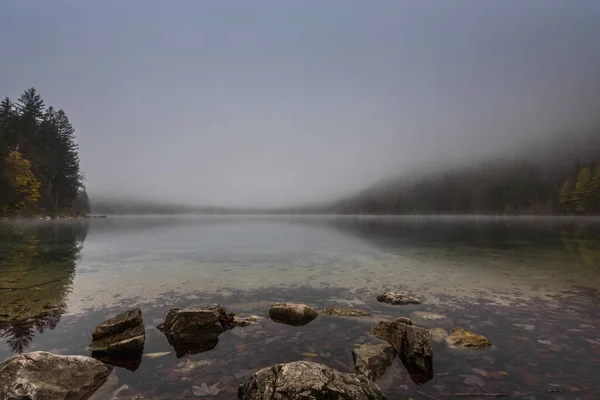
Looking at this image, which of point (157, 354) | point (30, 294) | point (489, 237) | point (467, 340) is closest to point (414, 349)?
point (467, 340)

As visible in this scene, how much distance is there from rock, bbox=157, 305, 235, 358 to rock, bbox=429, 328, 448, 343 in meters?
8.32

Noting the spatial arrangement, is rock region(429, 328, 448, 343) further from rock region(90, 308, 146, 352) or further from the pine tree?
the pine tree

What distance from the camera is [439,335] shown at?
11.5m

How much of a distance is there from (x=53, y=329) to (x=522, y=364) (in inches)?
686

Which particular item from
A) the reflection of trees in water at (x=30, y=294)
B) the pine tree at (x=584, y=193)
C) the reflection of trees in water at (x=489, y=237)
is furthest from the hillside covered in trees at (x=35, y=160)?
the pine tree at (x=584, y=193)

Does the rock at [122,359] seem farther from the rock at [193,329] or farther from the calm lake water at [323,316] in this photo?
the rock at [193,329]

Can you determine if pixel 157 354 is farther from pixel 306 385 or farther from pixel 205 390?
pixel 306 385

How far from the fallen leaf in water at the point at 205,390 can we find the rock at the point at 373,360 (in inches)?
160

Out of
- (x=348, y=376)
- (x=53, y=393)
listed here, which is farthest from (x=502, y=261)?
(x=53, y=393)

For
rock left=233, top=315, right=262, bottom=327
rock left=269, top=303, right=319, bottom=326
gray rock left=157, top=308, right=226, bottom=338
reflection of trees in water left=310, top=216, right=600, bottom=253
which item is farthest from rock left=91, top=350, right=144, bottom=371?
reflection of trees in water left=310, top=216, right=600, bottom=253

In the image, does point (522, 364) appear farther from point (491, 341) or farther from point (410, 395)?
point (410, 395)

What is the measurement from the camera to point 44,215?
4872 inches

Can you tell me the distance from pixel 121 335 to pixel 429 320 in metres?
12.9

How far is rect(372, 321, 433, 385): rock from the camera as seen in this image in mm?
8781
